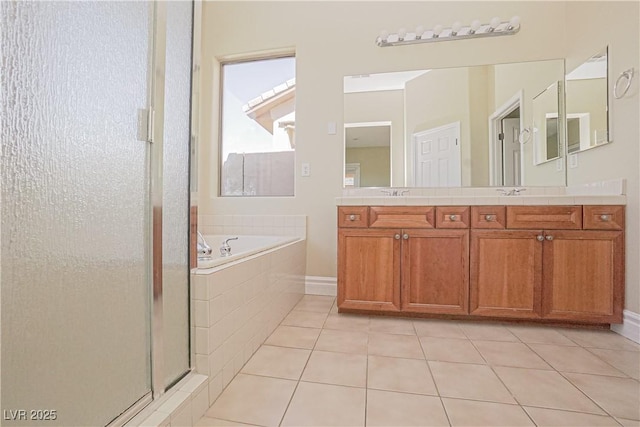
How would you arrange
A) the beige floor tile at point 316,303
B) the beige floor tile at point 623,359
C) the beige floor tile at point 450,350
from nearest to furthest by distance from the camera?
the beige floor tile at point 623,359 < the beige floor tile at point 450,350 < the beige floor tile at point 316,303

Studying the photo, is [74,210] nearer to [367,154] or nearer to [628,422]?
[628,422]

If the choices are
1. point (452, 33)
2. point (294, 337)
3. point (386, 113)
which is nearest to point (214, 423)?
point (294, 337)

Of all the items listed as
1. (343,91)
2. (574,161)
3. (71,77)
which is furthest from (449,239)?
(71,77)

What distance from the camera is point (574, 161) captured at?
203 centimetres

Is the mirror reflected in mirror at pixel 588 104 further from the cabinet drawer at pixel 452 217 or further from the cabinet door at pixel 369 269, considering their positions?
the cabinet door at pixel 369 269

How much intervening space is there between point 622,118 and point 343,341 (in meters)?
1.94

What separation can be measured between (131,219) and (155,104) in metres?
0.35

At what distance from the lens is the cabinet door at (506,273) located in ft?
5.60

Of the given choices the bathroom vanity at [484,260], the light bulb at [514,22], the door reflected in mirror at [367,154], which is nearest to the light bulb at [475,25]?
the light bulb at [514,22]

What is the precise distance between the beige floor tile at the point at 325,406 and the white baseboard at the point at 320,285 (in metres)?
1.31

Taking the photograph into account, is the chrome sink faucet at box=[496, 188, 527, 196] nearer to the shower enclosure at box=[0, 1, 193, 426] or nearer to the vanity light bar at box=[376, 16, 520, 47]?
the vanity light bar at box=[376, 16, 520, 47]

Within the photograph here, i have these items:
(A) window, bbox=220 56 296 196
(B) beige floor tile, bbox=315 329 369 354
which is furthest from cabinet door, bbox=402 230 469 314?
(A) window, bbox=220 56 296 196

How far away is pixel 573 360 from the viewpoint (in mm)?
1344

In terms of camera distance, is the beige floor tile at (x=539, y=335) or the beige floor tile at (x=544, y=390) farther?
the beige floor tile at (x=539, y=335)
